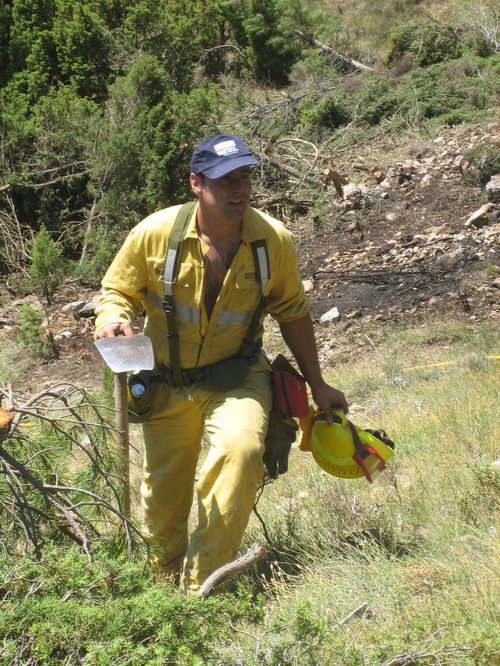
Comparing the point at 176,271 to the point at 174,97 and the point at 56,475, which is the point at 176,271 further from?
the point at 174,97

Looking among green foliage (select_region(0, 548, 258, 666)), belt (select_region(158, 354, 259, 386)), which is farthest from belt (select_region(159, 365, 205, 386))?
green foliage (select_region(0, 548, 258, 666))

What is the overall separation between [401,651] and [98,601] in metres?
0.89

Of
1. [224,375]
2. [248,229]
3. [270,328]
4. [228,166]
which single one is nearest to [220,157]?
[228,166]

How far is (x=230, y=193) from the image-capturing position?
3590 mm

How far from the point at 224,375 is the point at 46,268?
26.6 feet

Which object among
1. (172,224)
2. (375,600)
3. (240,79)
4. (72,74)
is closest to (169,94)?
(72,74)

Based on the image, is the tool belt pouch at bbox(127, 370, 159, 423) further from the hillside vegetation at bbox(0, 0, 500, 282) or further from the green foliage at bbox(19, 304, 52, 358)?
the hillside vegetation at bbox(0, 0, 500, 282)

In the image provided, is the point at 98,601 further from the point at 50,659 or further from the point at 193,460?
the point at 193,460

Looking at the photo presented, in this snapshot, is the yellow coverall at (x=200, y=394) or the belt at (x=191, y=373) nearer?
the yellow coverall at (x=200, y=394)

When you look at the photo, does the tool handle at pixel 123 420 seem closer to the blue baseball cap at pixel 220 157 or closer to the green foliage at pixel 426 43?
the blue baseball cap at pixel 220 157

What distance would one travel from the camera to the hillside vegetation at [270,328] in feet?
8.57

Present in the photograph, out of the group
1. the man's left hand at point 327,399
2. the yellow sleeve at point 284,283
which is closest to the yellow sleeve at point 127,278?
the yellow sleeve at point 284,283

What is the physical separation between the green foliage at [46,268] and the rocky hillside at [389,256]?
0.28m

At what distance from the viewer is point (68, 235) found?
13219mm
